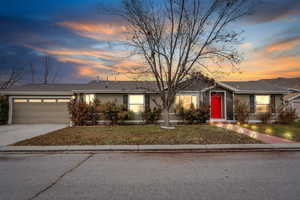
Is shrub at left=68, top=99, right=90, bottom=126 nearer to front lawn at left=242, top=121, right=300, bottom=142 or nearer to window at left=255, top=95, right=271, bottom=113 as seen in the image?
front lawn at left=242, top=121, right=300, bottom=142

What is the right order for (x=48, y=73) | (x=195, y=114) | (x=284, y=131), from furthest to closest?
(x=48, y=73)
(x=195, y=114)
(x=284, y=131)

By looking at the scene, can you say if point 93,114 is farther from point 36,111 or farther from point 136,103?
point 36,111

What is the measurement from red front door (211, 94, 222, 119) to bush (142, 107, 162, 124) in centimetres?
507

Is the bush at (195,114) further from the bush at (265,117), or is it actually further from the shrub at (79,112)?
the shrub at (79,112)

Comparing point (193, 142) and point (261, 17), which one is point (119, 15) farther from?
point (261, 17)

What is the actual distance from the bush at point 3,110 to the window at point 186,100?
15.3 meters

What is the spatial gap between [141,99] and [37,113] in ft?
32.1

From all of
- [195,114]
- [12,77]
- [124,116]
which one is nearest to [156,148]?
[124,116]

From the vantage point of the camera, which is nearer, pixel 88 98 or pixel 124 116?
pixel 124 116

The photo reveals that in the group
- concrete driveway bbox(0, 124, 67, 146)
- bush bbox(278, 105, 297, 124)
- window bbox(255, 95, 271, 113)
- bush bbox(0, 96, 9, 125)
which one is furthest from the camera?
window bbox(255, 95, 271, 113)

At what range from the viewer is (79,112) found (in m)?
13.5

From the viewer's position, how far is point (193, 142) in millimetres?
7562

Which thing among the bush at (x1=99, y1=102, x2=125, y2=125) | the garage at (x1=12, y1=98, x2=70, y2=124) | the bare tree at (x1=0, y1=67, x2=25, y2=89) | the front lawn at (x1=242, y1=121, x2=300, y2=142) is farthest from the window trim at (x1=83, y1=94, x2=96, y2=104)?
the bare tree at (x1=0, y1=67, x2=25, y2=89)

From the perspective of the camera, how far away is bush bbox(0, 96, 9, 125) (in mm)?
14523
